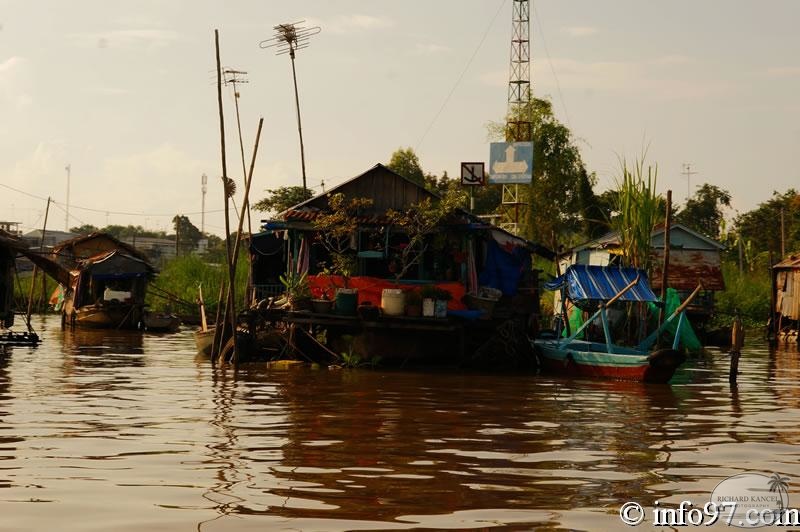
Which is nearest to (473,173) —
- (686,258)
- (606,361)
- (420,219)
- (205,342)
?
(686,258)

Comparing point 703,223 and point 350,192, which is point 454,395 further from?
point 703,223

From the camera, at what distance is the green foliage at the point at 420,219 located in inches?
880

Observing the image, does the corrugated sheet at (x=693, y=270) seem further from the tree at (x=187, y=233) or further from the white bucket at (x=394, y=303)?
the tree at (x=187, y=233)

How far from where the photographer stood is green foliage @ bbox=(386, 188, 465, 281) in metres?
22.3

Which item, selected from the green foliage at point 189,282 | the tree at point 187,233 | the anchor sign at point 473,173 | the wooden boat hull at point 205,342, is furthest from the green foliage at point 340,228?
the tree at point 187,233

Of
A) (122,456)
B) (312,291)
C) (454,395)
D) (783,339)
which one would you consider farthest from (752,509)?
(783,339)

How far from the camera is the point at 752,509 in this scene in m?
7.66

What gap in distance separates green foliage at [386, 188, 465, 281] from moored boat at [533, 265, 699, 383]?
2.74m

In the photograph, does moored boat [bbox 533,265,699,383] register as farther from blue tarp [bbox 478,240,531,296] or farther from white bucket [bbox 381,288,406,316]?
blue tarp [bbox 478,240,531,296]

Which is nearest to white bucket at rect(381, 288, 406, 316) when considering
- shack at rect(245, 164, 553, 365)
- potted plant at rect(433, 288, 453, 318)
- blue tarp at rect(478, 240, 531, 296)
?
shack at rect(245, 164, 553, 365)

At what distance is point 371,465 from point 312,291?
1275cm

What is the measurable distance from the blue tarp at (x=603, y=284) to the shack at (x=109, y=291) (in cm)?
2143

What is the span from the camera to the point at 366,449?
34.7 feet

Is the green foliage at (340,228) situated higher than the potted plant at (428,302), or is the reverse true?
the green foliage at (340,228)
